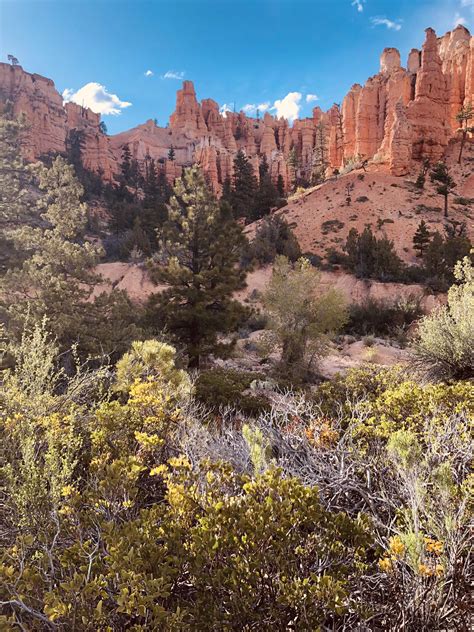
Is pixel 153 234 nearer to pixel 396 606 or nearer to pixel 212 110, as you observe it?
pixel 396 606

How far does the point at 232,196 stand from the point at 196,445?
138 feet

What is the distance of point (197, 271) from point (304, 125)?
74.1m

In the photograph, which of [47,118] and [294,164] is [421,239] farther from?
[47,118]

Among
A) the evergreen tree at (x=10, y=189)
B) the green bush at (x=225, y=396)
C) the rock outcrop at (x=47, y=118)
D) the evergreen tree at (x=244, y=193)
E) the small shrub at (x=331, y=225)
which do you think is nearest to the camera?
the green bush at (x=225, y=396)

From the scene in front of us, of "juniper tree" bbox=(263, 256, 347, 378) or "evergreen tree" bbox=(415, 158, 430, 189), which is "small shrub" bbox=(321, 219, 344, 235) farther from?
"juniper tree" bbox=(263, 256, 347, 378)

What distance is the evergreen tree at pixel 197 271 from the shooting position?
1150 centimetres

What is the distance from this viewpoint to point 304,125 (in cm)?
7344

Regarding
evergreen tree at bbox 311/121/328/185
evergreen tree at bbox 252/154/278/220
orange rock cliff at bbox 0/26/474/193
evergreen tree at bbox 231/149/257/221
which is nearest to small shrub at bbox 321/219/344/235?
evergreen tree at bbox 252/154/278/220

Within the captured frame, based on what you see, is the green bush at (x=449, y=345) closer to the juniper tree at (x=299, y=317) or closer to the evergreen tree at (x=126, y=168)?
the juniper tree at (x=299, y=317)

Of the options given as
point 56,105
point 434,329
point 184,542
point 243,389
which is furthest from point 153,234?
point 56,105

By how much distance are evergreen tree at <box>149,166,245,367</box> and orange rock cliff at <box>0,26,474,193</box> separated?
2310cm

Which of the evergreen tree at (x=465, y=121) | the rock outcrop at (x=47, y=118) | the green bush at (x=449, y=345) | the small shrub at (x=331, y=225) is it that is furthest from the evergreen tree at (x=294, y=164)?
the green bush at (x=449, y=345)

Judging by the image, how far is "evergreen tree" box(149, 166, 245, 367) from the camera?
11.5 metres

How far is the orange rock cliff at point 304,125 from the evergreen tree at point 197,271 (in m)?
23.1
